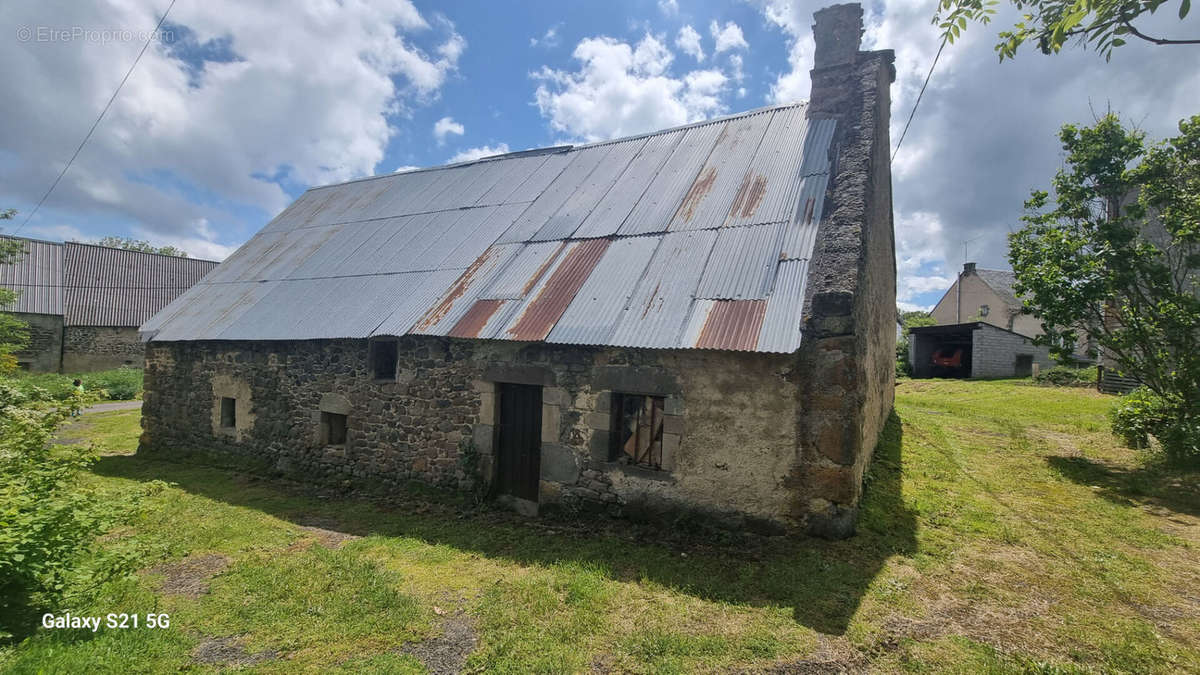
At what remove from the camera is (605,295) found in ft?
23.0

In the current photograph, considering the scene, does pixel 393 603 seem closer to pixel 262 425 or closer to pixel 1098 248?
pixel 262 425

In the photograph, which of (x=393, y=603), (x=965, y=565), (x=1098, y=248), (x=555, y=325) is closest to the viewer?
(x=393, y=603)

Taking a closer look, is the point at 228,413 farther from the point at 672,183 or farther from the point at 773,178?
the point at 773,178

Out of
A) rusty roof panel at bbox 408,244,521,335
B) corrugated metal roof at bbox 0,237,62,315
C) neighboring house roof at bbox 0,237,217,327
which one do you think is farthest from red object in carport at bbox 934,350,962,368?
corrugated metal roof at bbox 0,237,62,315

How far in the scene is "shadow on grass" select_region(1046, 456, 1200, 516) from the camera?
7.21 metres

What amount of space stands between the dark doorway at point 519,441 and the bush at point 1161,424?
993cm

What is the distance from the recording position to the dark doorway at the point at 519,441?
7.38 metres

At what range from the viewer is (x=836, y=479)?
18.0 feet

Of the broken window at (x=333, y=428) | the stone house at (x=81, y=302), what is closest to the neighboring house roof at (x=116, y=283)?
the stone house at (x=81, y=302)

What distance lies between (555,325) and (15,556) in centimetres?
491

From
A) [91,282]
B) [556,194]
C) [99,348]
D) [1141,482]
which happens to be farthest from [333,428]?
[91,282]

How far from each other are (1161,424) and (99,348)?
36.4 m

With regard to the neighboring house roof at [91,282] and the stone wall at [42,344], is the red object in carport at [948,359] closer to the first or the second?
the neighboring house roof at [91,282]

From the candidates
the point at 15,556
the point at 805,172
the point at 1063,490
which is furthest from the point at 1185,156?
the point at 15,556
